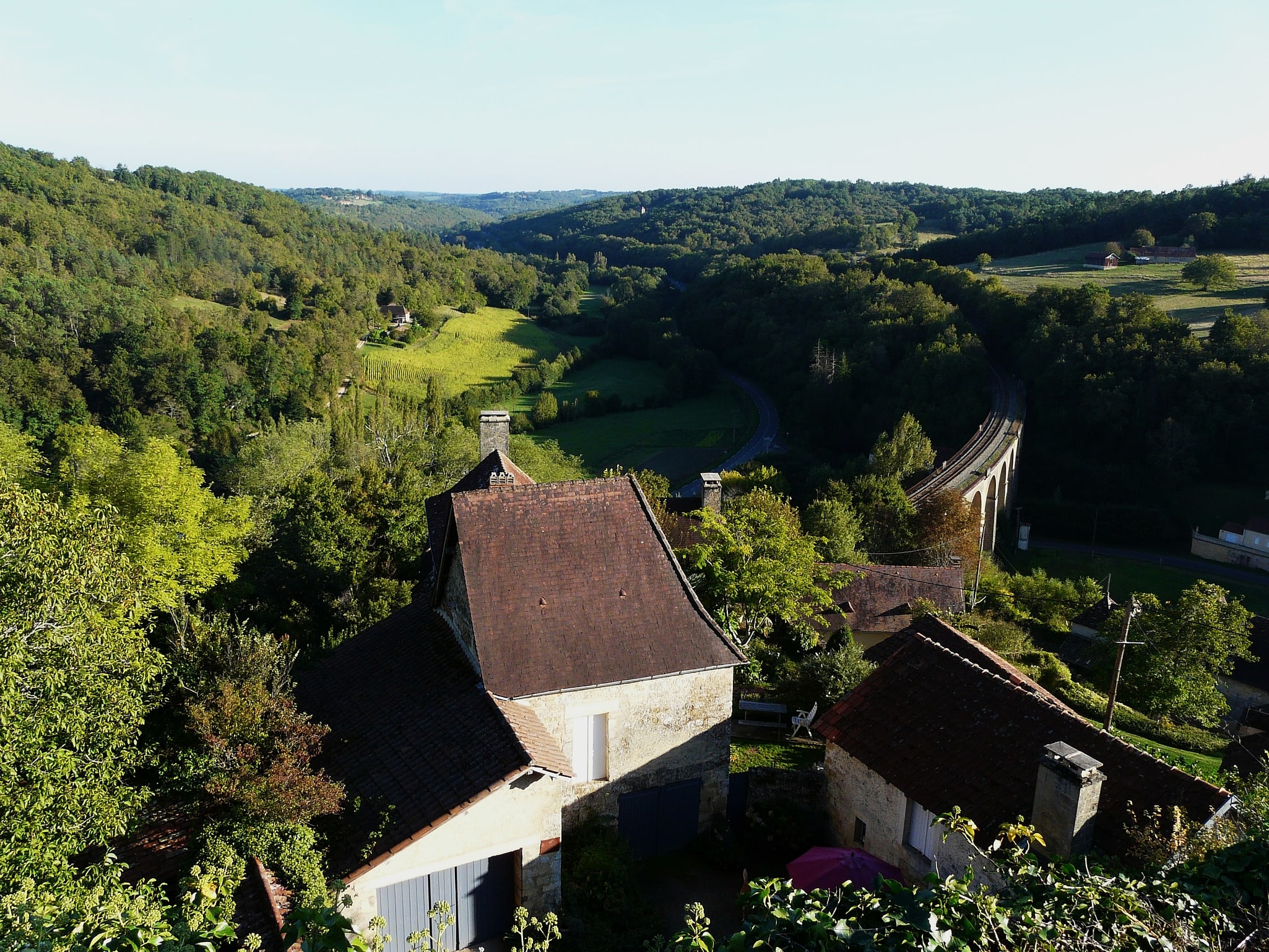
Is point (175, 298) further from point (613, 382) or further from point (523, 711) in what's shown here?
point (523, 711)

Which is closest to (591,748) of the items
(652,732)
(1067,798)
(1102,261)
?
(652,732)

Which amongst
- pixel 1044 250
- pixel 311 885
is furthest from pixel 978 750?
pixel 1044 250

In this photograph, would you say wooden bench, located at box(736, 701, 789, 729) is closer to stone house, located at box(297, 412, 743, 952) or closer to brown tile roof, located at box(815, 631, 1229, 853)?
stone house, located at box(297, 412, 743, 952)

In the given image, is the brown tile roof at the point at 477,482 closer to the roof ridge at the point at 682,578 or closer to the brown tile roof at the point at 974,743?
the roof ridge at the point at 682,578

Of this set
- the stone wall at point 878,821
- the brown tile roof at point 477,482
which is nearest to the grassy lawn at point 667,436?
the brown tile roof at point 477,482

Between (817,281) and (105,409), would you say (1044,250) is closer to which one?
(817,281)

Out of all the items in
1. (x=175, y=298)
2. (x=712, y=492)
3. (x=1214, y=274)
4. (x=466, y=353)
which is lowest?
(x=466, y=353)

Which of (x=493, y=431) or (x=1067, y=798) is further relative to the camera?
(x=493, y=431)
